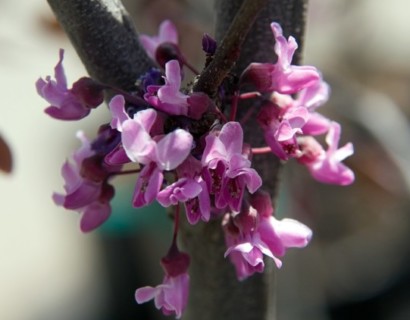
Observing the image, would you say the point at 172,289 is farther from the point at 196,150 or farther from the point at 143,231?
the point at 143,231

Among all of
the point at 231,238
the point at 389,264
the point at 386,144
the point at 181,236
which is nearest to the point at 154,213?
the point at 389,264

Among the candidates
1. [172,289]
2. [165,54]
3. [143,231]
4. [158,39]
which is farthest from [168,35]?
[143,231]

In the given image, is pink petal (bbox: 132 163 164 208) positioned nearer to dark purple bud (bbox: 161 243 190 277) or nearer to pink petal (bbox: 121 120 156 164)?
pink petal (bbox: 121 120 156 164)

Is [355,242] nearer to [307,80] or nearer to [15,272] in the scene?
[15,272]

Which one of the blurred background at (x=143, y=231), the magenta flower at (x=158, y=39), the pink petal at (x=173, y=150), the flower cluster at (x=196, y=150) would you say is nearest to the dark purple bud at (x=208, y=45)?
the flower cluster at (x=196, y=150)

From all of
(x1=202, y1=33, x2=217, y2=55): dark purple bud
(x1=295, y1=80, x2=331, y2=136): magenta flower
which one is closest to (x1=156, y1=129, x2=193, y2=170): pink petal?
(x1=202, y1=33, x2=217, y2=55): dark purple bud

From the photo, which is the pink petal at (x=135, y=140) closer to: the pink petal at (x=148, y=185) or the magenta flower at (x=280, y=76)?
the pink petal at (x=148, y=185)

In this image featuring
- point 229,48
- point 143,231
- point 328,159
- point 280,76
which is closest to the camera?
point 229,48
